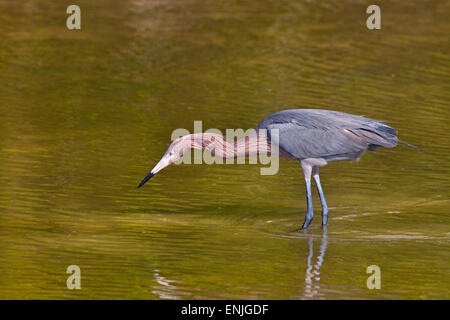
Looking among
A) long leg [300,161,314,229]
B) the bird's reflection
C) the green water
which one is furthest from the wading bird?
the green water

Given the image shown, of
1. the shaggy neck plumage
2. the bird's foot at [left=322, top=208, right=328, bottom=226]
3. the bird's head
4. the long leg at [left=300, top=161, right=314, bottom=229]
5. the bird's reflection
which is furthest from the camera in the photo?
the shaggy neck plumage

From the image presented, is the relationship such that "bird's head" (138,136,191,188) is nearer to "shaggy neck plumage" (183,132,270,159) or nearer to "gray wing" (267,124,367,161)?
"shaggy neck plumage" (183,132,270,159)

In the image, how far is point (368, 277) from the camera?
1009 centimetres

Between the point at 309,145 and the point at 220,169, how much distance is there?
8.96 ft

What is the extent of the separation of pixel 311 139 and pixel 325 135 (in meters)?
0.17

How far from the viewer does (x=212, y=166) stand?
47.8 ft

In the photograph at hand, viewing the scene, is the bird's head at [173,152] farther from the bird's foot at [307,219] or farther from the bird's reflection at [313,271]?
the bird's reflection at [313,271]

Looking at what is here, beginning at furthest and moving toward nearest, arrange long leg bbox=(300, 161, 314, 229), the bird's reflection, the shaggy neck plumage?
the shaggy neck plumage, long leg bbox=(300, 161, 314, 229), the bird's reflection

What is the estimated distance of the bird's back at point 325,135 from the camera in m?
11.9

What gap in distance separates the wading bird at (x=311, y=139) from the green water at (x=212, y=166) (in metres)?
0.76

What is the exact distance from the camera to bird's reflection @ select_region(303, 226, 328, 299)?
31.5ft

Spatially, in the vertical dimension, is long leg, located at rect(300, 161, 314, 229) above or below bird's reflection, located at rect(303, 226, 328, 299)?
above

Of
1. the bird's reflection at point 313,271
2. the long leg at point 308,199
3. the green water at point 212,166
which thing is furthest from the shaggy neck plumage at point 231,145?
the bird's reflection at point 313,271

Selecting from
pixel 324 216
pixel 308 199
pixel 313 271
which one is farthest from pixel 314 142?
pixel 313 271
